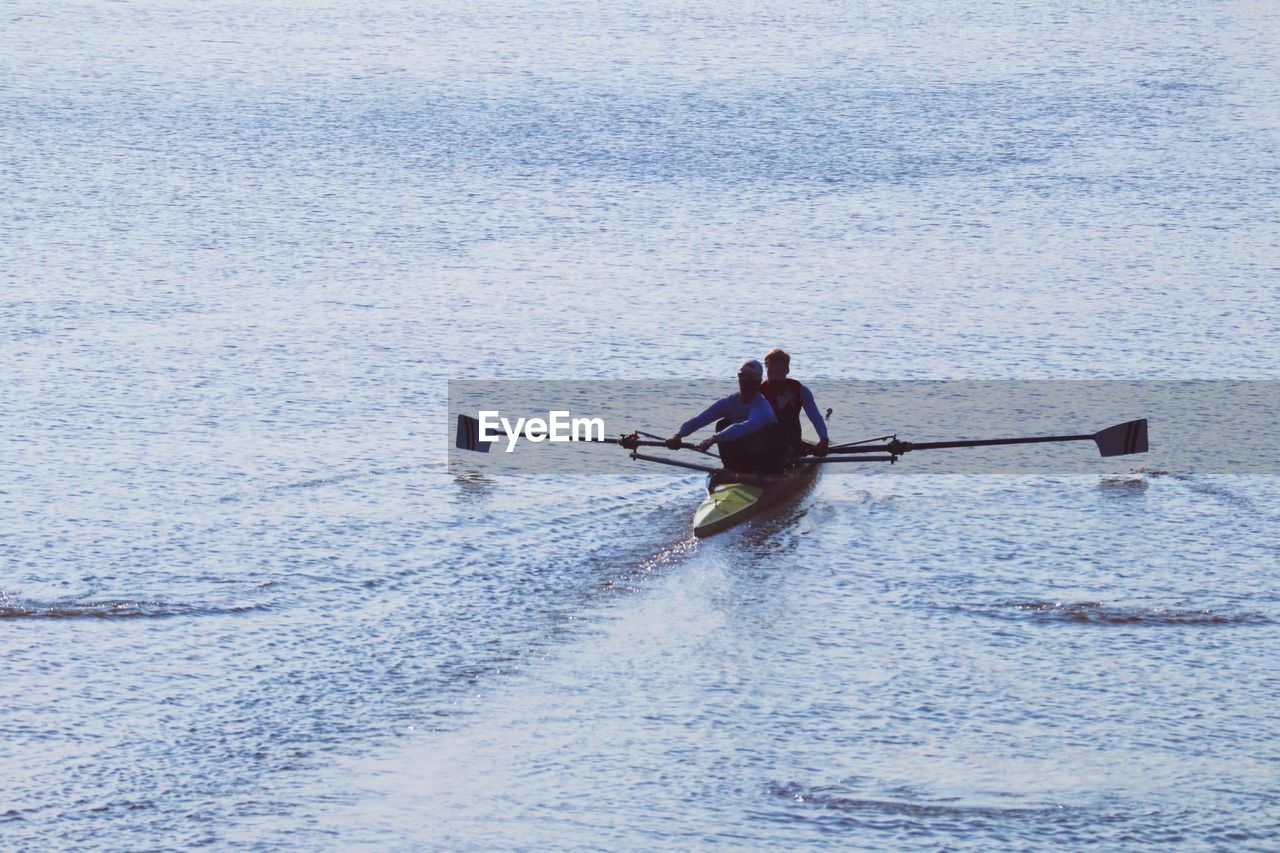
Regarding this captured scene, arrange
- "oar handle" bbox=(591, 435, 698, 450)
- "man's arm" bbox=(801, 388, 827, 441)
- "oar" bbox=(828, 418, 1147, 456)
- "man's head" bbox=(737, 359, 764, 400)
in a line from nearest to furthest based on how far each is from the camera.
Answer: "man's head" bbox=(737, 359, 764, 400) < "oar handle" bbox=(591, 435, 698, 450) < "man's arm" bbox=(801, 388, 827, 441) < "oar" bbox=(828, 418, 1147, 456)

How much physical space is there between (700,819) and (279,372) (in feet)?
37.5

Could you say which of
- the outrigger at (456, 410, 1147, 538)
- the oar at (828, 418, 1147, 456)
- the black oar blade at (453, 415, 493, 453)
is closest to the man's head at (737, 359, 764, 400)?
the outrigger at (456, 410, 1147, 538)

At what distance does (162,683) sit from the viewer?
13742 millimetres

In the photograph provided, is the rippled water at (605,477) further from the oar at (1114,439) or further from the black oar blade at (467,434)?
the black oar blade at (467,434)

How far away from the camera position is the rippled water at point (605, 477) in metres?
12.4

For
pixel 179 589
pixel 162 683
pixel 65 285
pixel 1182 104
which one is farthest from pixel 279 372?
pixel 1182 104

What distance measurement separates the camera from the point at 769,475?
17.8 m

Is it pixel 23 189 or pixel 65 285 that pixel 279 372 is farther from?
pixel 23 189

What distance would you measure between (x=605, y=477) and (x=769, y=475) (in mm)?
1745

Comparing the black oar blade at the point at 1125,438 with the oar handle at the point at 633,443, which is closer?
the oar handle at the point at 633,443

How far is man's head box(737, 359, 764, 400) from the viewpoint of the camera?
1739 centimetres

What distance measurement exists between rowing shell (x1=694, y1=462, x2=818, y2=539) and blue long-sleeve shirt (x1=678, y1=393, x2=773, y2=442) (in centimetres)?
47

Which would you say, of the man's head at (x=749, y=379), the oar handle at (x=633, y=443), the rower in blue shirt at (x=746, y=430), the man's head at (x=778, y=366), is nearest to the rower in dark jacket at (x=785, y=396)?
the man's head at (x=778, y=366)

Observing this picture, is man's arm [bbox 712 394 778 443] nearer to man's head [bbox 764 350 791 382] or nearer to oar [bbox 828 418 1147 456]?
man's head [bbox 764 350 791 382]
